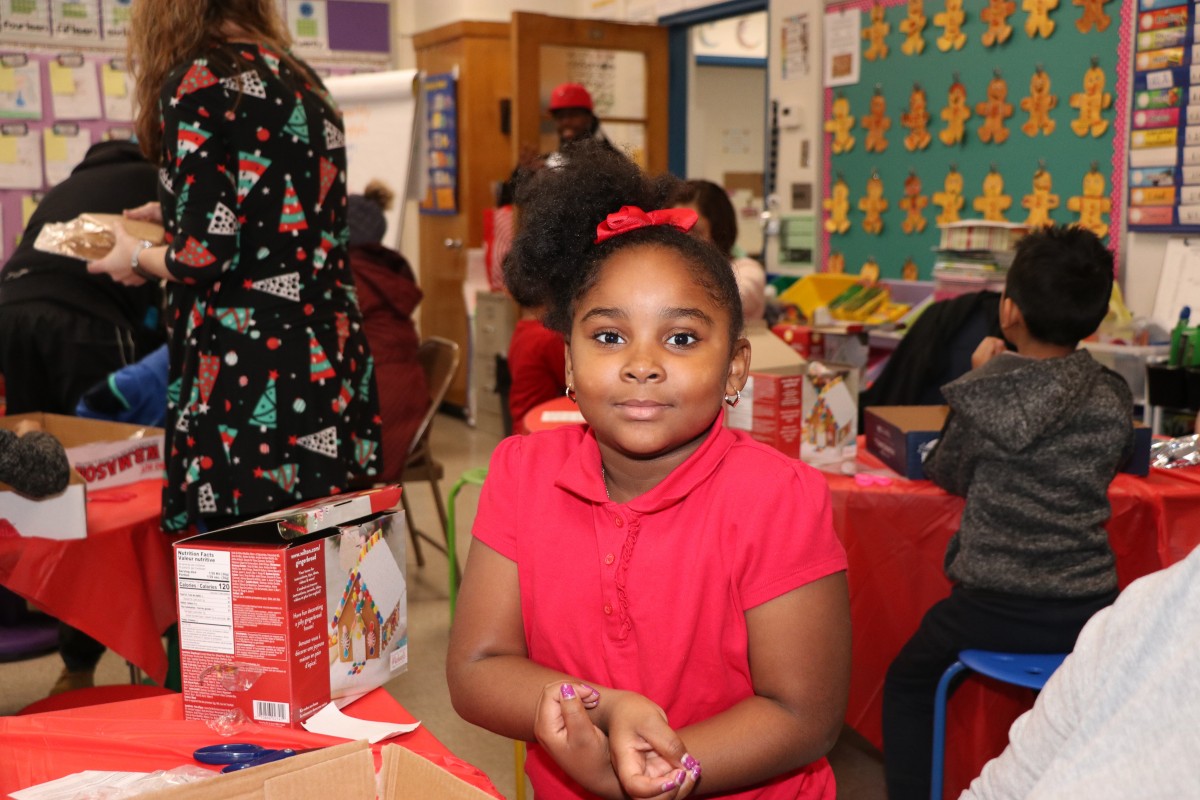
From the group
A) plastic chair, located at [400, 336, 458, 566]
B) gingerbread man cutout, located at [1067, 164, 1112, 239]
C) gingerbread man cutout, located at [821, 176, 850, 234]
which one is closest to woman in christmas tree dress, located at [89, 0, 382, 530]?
plastic chair, located at [400, 336, 458, 566]

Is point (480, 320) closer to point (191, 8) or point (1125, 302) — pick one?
point (1125, 302)

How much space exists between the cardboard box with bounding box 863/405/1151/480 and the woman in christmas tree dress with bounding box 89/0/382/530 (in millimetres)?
1086

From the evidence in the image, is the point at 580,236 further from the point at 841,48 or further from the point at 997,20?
the point at 841,48

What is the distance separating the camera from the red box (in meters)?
2.14

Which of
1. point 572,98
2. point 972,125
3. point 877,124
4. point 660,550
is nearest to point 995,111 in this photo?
point 972,125

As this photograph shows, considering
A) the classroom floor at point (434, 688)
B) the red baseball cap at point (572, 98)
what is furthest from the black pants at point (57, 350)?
the red baseball cap at point (572, 98)

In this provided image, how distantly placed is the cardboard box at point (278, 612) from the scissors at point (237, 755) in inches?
2.4

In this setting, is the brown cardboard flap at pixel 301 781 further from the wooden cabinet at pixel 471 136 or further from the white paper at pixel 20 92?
the white paper at pixel 20 92

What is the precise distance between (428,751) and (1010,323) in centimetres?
147

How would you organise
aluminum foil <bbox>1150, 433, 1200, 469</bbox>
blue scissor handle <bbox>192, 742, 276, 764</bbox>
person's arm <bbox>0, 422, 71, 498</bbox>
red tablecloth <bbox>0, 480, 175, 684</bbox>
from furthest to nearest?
aluminum foil <bbox>1150, 433, 1200, 469</bbox>, red tablecloth <bbox>0, 480, 175, 684</bbox>, person's arm <bbox>0, 422, 71, 498</bbox>, blue scissor handle <bbox>192, 742, 276, 764</bbox>

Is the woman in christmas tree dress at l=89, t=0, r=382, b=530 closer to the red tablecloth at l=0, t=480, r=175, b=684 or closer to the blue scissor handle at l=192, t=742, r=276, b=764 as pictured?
the red tablecloth at l=0, t=480, r=175, b=684

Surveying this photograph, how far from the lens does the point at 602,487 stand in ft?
3.57

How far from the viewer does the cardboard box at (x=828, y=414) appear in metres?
2.21

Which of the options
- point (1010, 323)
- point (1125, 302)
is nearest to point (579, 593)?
point (1010, 323)
